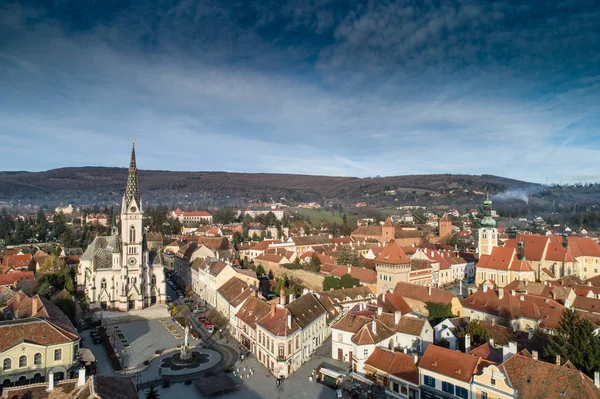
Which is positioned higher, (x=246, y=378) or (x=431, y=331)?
(x=431, y=331)

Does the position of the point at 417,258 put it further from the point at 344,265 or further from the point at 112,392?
the point at 112,392

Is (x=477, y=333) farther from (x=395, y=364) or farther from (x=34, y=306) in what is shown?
(x=34, y=306)

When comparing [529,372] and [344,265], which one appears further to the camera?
[344,265]

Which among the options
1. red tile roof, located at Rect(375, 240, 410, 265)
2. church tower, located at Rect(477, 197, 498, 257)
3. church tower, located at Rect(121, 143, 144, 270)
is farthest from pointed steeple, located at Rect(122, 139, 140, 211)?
church tower, located at Rect(477, 197, 498, 257)

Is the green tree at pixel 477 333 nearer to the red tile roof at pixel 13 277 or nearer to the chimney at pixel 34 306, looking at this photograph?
the chimney at pixel 34 306

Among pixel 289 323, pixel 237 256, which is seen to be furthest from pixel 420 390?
pixel 237 256

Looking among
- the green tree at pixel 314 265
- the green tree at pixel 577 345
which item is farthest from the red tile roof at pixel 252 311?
the green tree at pixel 577 345

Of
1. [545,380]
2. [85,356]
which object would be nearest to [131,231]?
[85,356]

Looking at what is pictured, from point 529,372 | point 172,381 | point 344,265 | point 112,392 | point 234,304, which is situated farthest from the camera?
point 344,265
